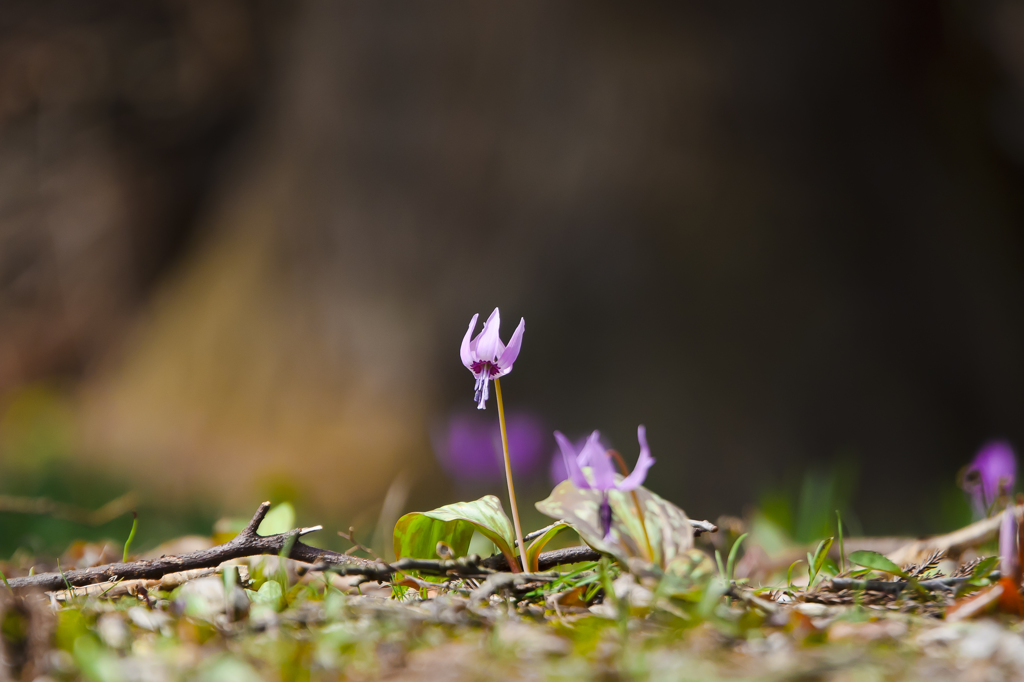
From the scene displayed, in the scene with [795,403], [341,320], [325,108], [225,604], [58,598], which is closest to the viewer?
[225,604]

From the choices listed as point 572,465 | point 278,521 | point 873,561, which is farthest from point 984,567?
point 278,521

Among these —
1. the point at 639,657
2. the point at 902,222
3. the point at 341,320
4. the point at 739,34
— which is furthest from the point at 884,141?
the point at 639,657

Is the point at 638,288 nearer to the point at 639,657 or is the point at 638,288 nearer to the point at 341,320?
the point at 341,320

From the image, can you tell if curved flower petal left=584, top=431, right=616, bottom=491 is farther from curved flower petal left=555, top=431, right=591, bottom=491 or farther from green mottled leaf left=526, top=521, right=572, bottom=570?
green mottled leaf left=526, top=521, right=572, bottom=570

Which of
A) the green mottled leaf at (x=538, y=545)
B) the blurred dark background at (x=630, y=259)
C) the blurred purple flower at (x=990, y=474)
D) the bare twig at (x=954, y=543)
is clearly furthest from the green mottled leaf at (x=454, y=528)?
the blurred dark background at (x=630, y=259)

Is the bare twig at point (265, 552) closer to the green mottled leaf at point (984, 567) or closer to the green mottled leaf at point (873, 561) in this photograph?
the green mottled leaf at point (873, 561)

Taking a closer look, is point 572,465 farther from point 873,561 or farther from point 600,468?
point 873,561
